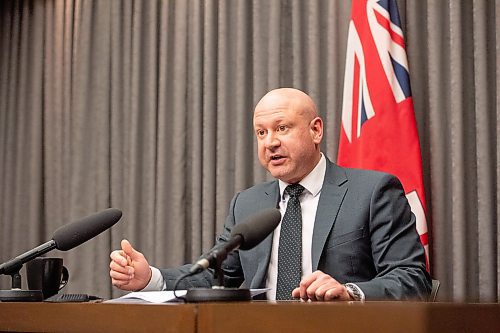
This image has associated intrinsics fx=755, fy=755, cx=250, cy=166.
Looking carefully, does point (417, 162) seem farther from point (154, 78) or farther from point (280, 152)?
point (154, 78)

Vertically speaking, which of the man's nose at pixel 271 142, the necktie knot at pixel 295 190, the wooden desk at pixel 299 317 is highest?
the man's nose at pixel 271 142

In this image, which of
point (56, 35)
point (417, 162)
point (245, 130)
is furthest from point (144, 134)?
point (417, 162)

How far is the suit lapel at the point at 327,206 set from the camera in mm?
2607

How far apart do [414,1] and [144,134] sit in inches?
69.7

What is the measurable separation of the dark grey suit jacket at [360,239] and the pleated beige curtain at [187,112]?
92 centimetres

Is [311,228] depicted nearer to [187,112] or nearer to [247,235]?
[247,235]

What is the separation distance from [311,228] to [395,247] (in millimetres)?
336

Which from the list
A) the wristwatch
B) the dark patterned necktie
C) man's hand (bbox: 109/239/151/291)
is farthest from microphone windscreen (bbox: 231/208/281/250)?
the dark patterned necktie

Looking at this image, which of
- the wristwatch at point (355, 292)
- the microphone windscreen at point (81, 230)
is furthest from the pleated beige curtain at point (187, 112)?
the microphone windscreen at point (81, 230)

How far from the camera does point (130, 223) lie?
175 inches

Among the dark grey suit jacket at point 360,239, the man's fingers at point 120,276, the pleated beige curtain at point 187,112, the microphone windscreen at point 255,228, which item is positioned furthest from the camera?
the pleated beige curtain at point 187,112

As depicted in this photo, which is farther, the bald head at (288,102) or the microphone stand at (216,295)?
the bald head at (288,102)

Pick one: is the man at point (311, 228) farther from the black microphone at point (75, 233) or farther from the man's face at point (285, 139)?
the black microphone at point (75, 233)

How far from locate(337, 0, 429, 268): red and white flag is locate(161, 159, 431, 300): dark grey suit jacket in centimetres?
63
